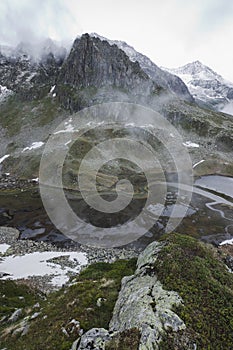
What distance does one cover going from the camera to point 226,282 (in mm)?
17438

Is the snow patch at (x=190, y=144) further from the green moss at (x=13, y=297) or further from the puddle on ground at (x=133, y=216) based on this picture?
the green moss at (x=13, y=297)

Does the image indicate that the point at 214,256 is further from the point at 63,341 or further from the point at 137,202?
the point at 137,202

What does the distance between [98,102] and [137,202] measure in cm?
11295

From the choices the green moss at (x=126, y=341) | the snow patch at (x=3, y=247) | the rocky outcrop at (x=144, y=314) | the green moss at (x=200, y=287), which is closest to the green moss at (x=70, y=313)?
the rocky outcrop at (x=144, y=314)

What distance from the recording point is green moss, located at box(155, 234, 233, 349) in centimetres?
1324

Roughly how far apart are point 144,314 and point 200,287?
162 inches

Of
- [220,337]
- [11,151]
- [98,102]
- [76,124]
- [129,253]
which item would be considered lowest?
[129,253]

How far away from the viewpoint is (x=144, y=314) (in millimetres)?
14055

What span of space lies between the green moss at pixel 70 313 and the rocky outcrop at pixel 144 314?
100 cm

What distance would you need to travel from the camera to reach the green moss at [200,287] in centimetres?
1324

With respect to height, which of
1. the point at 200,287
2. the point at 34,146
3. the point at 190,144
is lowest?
the point at 200,287

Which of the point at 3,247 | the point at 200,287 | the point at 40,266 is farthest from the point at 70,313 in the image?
the point at 3,247

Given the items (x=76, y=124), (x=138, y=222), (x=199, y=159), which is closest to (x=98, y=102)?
(x=76, y=124)

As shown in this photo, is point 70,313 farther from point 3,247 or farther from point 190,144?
point 190,144
